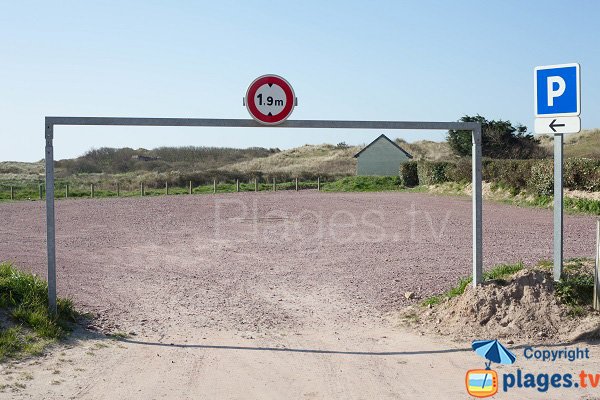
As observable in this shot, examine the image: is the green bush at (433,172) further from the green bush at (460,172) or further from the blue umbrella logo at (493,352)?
the blue umbrella logo at (493,352)

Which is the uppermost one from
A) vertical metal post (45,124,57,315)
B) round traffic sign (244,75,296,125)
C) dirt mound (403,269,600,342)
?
round traffic sign (244,75,296,125)

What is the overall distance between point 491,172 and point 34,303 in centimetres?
2539

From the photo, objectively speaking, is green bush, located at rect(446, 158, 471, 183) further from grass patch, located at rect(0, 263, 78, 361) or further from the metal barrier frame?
grass patch, located at rect(0, 263, 78, 361)

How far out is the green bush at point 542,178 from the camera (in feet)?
78.4

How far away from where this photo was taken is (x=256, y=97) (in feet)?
22.2

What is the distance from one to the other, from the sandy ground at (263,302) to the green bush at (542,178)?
4.64 metres

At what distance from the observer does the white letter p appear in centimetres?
698

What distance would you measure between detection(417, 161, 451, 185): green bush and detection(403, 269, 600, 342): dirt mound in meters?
29.3

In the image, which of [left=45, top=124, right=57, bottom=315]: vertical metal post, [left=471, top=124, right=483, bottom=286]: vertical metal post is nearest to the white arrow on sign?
[left=471, top=124, right=483, bottom=286]: vertical metal post

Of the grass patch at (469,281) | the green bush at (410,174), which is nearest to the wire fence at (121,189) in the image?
the green bush at (410,174)

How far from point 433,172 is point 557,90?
30.4 m

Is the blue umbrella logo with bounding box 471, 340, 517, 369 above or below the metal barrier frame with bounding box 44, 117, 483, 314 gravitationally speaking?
below

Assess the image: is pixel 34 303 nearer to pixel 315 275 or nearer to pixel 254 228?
pixel 315 275

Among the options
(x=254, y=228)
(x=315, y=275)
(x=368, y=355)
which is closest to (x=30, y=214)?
(x=254, y=228)
